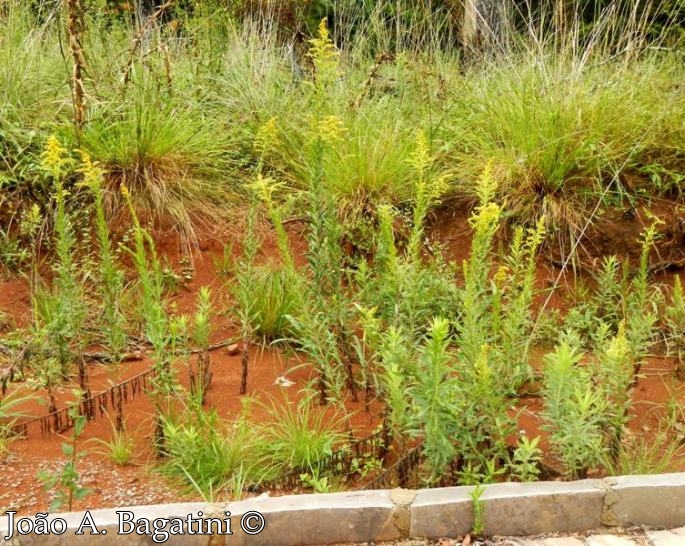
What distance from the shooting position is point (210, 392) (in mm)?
4172

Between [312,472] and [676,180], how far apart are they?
3.36 meters

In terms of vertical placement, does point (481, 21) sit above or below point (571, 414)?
above

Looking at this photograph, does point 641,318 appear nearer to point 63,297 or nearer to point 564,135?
point 564,135

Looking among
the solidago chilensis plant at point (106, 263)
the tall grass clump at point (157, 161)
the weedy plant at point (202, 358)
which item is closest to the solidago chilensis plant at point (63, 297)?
the solidago chilensis plant at point (106, 263)

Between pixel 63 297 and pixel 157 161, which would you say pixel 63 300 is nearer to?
pixel 63 297

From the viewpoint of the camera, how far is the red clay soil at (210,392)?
3.39 metres

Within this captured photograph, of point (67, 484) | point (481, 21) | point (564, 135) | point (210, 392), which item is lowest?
point (210, 392)

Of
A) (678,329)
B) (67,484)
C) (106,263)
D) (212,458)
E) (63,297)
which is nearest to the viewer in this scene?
(67,484)

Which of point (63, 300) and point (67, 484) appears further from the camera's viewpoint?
point (63, 300)

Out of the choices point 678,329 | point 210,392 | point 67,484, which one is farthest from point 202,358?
point 678,329

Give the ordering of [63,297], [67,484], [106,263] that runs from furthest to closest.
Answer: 1. [63,297]
2. [106,263]
3. [67,484]

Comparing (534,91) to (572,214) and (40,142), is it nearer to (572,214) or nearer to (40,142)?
(572,214)

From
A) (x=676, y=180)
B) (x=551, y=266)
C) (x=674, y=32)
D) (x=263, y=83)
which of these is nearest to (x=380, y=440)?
(x=551, y=266)

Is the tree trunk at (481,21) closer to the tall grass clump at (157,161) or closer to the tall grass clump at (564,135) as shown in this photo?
the tall grass clump at (564,135)
